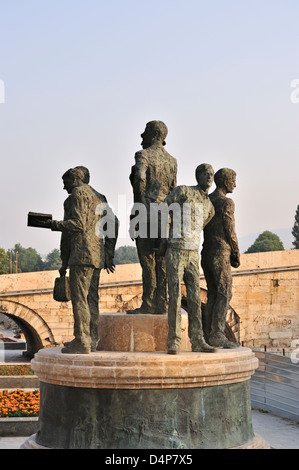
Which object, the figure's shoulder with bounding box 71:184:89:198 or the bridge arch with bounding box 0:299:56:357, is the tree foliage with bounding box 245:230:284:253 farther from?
the figure's shoulder with bounding box 71:184:89:198

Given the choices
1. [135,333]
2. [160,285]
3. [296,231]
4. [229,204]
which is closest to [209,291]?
[160,285]

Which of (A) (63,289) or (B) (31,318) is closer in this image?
(A) (63,289)

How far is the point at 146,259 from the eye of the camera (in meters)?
7.53

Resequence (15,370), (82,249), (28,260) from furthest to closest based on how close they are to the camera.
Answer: (28,260) → (15,370) → (82,249)

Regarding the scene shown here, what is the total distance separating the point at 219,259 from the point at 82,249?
5.17 ft

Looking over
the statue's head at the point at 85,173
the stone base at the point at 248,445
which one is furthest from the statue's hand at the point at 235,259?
the stone base at the point at 248,445

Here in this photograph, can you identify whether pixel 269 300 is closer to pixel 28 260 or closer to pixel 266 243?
pixel 266 243

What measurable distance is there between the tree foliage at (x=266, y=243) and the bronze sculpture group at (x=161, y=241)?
193ft

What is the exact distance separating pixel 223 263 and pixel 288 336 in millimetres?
15717

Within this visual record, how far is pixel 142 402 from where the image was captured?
597 centimetres

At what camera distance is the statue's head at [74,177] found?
6965 millimetres

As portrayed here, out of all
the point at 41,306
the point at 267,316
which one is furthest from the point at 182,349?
the point at 267,316

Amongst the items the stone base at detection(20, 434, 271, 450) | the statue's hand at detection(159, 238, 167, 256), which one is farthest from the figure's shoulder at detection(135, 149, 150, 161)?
the stone base at detection(20, 434, 271, 450)
